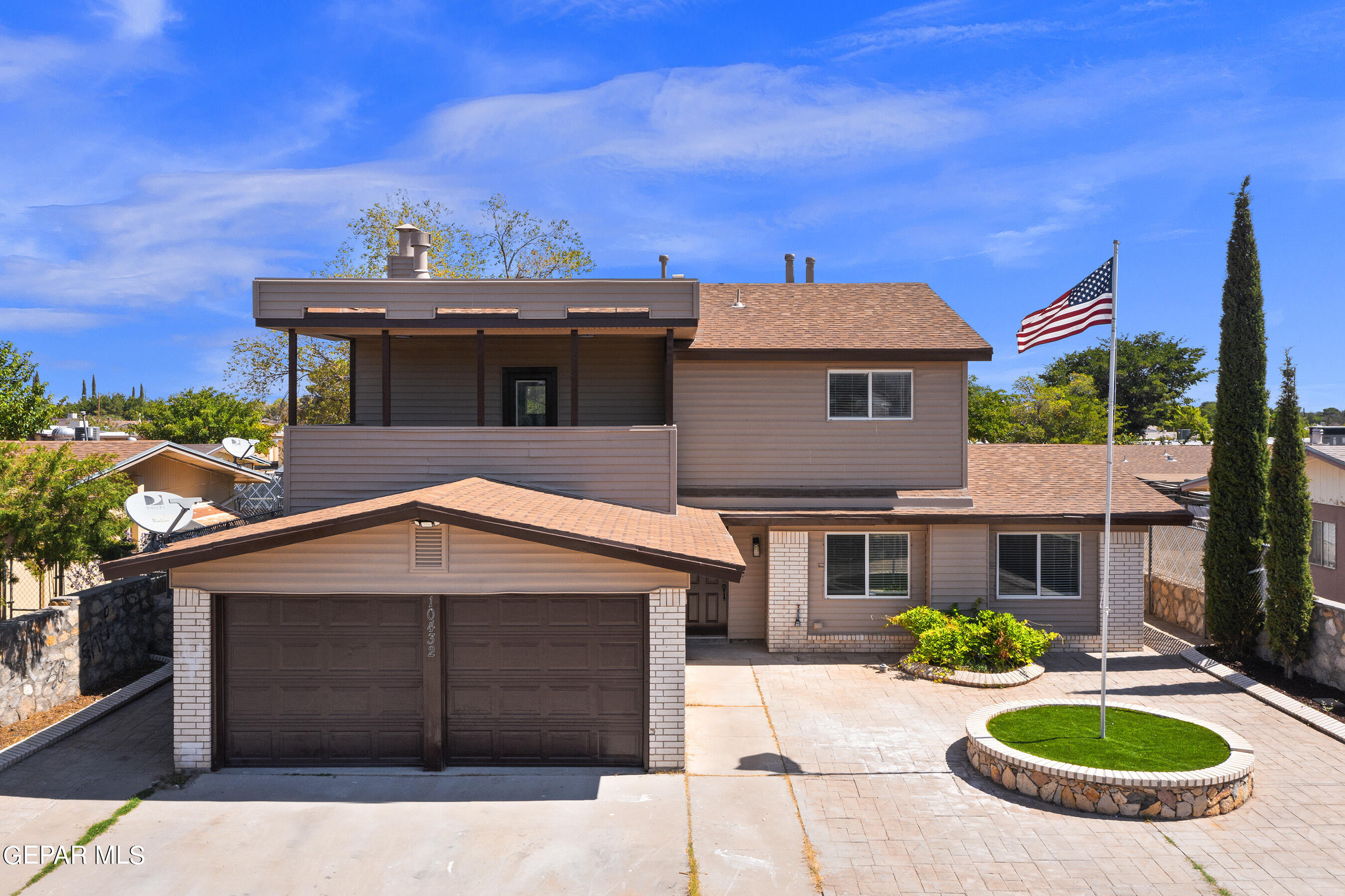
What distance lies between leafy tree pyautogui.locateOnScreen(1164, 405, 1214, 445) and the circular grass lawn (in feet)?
138

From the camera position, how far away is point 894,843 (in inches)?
301

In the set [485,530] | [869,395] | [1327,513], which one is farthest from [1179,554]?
[485,530]

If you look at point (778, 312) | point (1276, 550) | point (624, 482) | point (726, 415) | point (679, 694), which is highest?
point (778, 312)

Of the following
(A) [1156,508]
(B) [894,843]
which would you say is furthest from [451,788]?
(A) [1156,508]

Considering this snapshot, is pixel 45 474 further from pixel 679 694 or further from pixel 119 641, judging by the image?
pixel 679 694

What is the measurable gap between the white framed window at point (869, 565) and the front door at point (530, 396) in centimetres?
569

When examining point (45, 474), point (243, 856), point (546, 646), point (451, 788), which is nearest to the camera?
point (243, 856)

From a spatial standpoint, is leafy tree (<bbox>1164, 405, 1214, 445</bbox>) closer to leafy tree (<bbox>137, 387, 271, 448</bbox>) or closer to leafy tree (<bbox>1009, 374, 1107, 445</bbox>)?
leafy tree (<bbox>1009, 374, 1107, 445</bbox>)

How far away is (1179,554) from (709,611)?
9931 millimetres

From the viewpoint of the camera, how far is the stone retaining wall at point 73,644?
34.5 ft

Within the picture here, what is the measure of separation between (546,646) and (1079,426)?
1369 inches

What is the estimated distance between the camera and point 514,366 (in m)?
15.1

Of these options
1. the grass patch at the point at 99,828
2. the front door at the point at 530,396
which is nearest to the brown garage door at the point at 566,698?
the grass patch at the point at 99,828

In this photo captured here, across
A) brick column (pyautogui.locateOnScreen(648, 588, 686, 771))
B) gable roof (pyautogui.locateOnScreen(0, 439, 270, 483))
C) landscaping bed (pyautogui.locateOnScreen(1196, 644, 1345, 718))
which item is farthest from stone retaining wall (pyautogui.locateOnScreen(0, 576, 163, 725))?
landscaping bed (pyautogui.locateOnScreen(1196, 644, 1345, 718))
